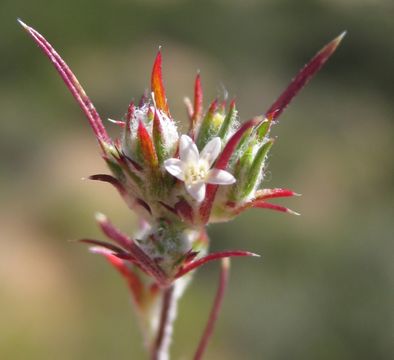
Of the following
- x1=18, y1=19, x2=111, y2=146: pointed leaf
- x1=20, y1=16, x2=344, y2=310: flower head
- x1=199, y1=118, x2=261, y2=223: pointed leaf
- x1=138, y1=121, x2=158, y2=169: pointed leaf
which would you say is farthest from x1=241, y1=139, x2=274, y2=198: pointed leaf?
x1=18, y1=19, x2=111, y2=146: pointed leaf

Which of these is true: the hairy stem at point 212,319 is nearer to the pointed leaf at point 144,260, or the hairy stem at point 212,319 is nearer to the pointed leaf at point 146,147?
the pointed leaf at point 144,260

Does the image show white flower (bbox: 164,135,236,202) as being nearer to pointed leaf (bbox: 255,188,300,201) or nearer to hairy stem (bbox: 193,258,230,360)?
pointed leaf (bbox: 255,188,300,201)

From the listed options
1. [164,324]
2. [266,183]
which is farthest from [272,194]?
[266,183]

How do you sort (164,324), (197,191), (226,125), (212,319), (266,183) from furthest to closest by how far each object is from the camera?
(266,183) → (212,319) → (164,324) → (226,125) → (197,191)

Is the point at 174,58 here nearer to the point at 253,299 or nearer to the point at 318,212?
the point at 318,212

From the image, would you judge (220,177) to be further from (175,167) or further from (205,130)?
(205,130)

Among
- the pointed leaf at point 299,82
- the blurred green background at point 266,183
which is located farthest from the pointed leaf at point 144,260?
the blurred green background at point 266,183
